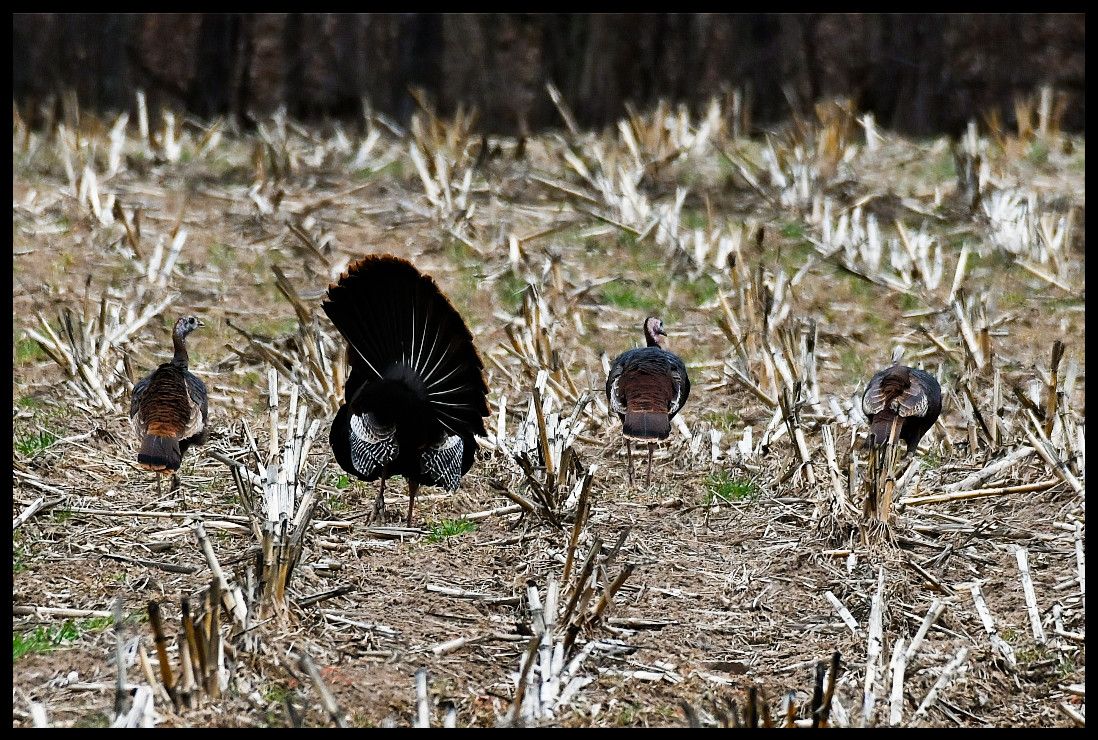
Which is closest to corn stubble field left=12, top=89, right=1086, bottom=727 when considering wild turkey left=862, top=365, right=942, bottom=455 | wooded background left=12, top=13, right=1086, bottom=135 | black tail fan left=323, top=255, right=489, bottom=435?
wild turkey left=862, top=365, right=942, bottom=455

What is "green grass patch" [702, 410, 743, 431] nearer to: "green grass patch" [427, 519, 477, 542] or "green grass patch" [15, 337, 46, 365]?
"green grass patch" [427, 519, 477, 542]

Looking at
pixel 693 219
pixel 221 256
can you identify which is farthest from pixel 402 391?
pixel 693 219

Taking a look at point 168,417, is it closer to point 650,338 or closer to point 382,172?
point 650,338

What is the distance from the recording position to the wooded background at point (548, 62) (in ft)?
39.9

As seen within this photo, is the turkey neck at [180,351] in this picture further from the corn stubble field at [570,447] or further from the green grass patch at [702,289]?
the green grass patch at [702,289]

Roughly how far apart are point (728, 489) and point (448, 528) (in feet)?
4.47

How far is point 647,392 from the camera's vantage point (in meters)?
6.16

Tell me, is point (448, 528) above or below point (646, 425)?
below

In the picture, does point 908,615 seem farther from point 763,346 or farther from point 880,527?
point 763,346

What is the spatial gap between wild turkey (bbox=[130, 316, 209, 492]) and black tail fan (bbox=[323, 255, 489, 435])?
28.4 inches

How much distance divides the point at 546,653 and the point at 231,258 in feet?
17.9

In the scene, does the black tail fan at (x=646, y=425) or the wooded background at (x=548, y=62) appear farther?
the wooded background at (x=548, y=62)

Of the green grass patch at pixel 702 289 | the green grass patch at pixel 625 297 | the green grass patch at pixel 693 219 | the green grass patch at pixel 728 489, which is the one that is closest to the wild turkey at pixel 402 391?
the green grass patch at pixel 728 489

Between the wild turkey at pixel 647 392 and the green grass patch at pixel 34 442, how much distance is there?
2.73 metres
